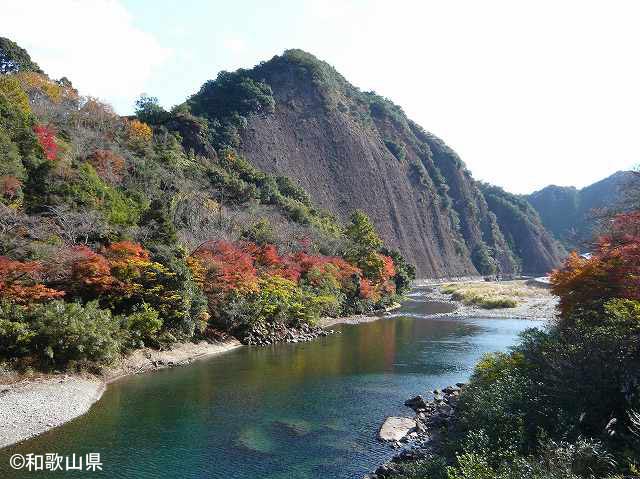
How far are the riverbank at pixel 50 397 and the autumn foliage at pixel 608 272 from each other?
1799 centimetres

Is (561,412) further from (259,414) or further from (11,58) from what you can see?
(11,58)

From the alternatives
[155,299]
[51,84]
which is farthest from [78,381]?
[51,84]

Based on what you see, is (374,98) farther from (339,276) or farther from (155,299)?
(155,299)

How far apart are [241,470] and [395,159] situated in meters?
88.7

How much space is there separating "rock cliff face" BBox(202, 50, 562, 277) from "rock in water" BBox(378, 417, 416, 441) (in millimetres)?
61228

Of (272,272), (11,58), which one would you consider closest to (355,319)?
(272,272)

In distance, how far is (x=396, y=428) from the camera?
15594 millimetres

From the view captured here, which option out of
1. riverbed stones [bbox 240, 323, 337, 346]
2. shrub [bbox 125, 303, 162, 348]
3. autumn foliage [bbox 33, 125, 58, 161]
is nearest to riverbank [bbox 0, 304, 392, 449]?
shrub [bbox 125, 303, 162, 348]

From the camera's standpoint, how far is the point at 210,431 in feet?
49.0

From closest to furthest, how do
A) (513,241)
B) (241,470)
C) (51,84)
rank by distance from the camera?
(241,470), (51,84), (513,241)

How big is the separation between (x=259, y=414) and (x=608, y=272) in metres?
15.7

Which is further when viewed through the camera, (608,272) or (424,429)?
(608,272)

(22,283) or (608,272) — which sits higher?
(22,283)

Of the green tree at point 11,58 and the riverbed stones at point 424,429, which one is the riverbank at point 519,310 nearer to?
the riverbed stones at point 424,429
